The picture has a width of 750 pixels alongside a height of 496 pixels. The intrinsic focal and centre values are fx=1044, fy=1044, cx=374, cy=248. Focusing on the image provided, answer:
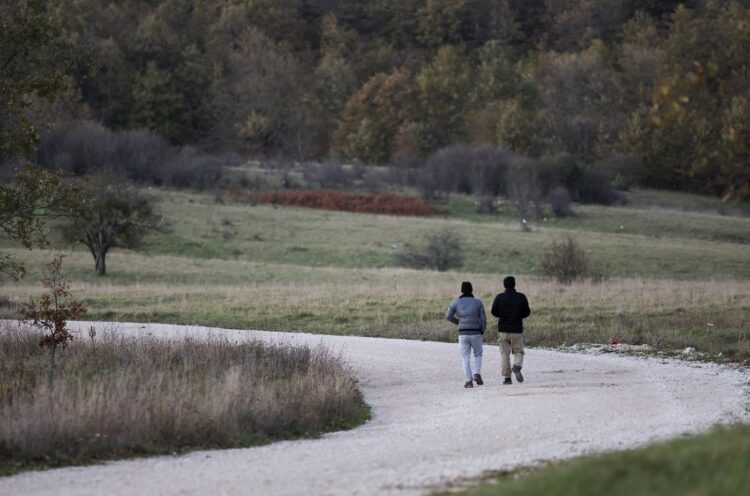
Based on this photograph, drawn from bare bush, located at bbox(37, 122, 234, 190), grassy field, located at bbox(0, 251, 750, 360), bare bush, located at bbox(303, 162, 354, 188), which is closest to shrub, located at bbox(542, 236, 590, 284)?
grassy field, located at bbox(0, 251, 750, 360)

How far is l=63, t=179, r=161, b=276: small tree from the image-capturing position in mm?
46406

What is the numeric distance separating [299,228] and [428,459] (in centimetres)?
5081

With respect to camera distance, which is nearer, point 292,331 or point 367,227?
point 292,331

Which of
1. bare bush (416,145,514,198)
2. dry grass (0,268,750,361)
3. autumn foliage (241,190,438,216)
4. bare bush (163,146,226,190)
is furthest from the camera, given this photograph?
bare bush (416,145,514,198)

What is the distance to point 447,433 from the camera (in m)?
13.3

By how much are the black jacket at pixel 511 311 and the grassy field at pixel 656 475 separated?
947 centimetres

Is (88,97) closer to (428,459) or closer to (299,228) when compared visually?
(299,228)

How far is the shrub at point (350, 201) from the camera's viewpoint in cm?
7400

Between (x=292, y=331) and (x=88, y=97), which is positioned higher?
(x=88, y=97)

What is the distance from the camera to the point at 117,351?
61.8 ft

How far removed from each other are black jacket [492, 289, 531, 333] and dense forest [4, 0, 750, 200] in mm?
66853

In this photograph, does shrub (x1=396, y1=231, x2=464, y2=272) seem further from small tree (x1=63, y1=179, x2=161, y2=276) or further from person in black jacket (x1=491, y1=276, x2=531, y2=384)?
person in black jacket (x1=491, y1=276, x2=531, y2=384)

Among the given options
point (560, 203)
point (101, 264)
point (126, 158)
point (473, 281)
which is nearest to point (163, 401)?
point (473, 281)

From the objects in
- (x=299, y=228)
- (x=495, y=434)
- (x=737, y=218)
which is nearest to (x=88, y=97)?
(x=299, y=228)
